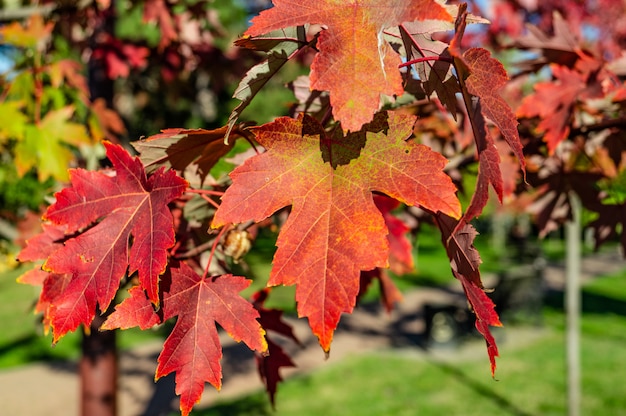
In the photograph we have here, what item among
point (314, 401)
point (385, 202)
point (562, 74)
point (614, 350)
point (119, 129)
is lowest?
point (614, 350)

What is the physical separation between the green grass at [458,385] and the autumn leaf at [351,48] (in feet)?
18.1

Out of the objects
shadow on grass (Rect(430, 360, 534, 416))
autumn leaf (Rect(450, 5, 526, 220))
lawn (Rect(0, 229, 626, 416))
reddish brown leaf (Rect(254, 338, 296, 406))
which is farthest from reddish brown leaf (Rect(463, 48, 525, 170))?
shadow on grass (Rect(430, 360, 534, 416))

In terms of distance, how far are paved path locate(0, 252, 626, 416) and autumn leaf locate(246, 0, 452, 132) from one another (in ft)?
12.8

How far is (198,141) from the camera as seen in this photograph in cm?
109

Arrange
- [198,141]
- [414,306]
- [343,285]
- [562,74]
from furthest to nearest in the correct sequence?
[414,306] < [562,74] < [198,141] < [343,285]

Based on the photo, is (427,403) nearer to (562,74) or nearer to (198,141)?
(562,74)

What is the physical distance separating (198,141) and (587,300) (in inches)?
487

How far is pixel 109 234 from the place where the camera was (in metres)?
1.03

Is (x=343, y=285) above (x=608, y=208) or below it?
above

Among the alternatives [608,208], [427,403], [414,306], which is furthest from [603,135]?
[414,306]

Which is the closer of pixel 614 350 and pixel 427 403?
pixel 427 403

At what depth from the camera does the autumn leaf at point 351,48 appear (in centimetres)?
84

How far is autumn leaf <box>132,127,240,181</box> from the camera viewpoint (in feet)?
3.47

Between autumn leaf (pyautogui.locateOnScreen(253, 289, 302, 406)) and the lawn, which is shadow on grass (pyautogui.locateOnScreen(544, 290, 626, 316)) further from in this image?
autumn leaf (pyautogui.locateOnScreen(253, 289, 302, 406))
